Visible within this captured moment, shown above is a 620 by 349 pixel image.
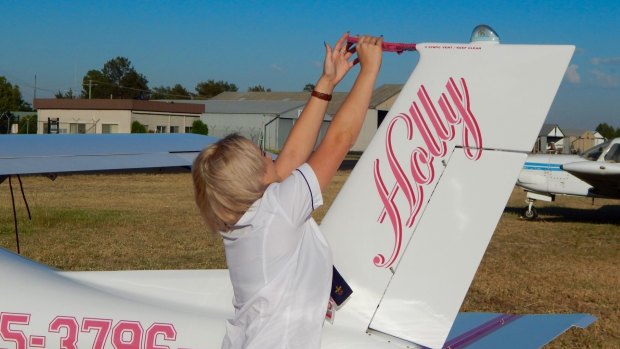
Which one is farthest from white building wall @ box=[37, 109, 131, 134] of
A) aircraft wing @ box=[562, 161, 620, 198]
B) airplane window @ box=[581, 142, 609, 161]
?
aircraft wing @ box=[562, 161, 620, 198]

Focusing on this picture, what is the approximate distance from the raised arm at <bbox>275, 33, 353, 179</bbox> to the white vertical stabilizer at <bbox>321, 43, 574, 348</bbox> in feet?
1.73

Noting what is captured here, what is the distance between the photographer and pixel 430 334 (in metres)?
2.65

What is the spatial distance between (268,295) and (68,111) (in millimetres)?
50136

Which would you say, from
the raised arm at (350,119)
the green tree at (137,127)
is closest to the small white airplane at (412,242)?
the raised arm at (350,119)

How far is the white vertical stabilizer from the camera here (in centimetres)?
259

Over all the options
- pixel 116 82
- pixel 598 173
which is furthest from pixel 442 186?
pixel 116 82

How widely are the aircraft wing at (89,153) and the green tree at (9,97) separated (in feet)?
241

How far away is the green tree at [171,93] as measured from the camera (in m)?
104

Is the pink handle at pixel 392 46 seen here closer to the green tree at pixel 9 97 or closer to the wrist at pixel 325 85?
the wrist at pixel 325 85

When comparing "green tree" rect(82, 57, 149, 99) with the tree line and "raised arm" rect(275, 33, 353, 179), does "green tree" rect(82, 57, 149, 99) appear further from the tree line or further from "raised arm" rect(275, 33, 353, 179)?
"raised arm" rect(275, 33, 353, 179)

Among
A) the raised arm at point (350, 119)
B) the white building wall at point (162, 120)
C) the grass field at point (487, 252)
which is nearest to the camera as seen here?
the raised arm at point (350, 119)

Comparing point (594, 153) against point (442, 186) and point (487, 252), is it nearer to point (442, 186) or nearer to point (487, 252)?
point (487, 252)

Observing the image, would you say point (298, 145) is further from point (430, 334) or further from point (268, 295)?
point (430, 334)

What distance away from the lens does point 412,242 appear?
2.71 m
